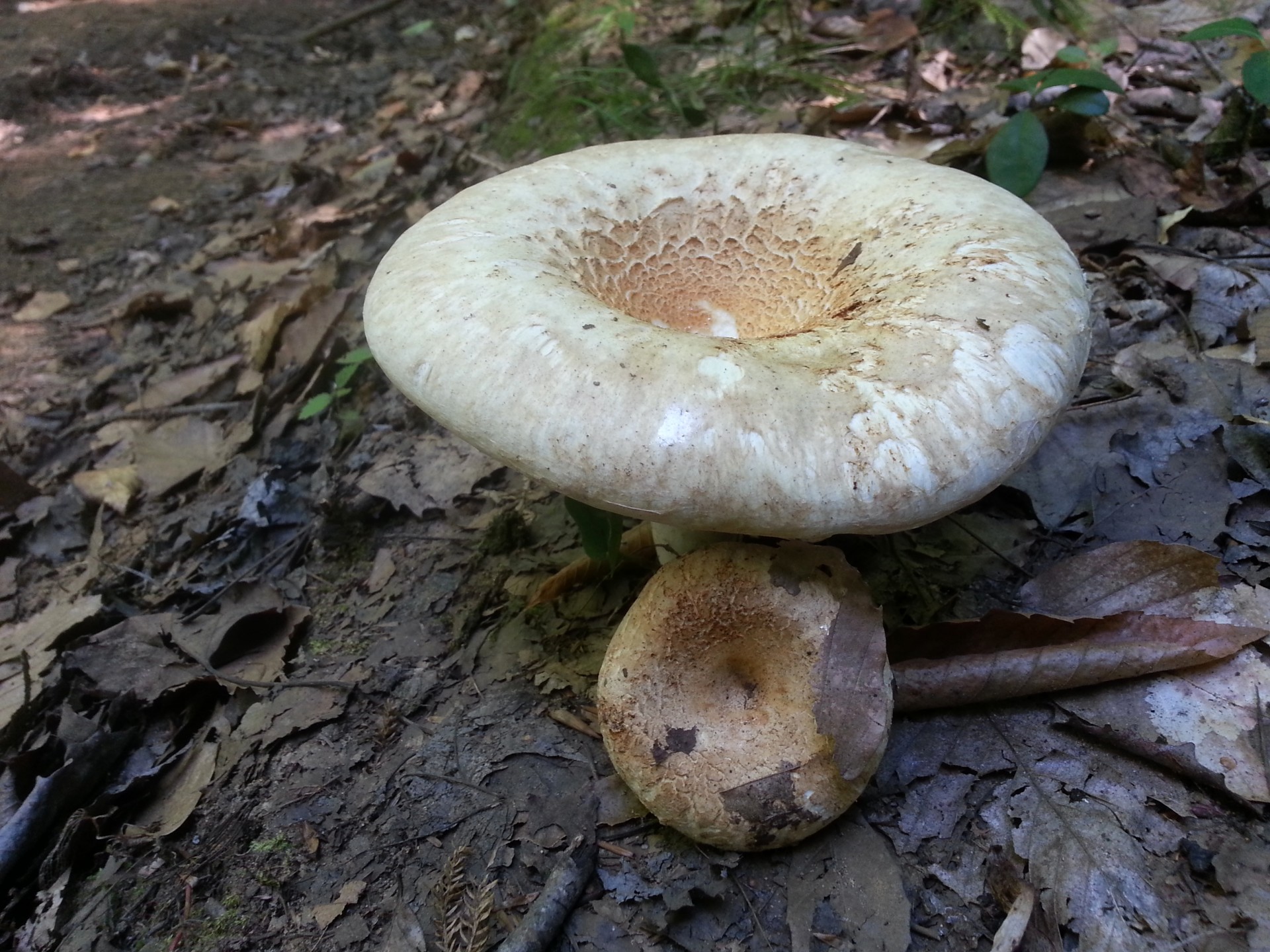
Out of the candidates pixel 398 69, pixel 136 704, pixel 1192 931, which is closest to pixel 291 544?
pixel 136 704

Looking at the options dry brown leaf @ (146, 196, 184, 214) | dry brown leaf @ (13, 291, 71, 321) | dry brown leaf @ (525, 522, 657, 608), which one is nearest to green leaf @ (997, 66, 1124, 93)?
dry brown leaf @ (525, 522, 657, 608)

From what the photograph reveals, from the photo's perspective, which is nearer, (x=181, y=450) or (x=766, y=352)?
(x=766, y=352)

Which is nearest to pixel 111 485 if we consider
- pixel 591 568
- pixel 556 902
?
pixel 591 568

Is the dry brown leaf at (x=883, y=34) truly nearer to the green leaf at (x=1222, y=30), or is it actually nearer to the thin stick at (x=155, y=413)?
the green leaf at (x=1222, y=30)

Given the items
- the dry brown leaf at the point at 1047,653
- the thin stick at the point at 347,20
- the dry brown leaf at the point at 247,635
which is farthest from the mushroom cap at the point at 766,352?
the thin stick at the point at 347,20

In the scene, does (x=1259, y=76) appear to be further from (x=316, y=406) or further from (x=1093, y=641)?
(x=316, y=406)

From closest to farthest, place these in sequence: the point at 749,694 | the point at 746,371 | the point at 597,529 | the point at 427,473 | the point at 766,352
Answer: the point at 746,371 < the point at 766,352 < the point at 749,694 < the point at 597,529 < the point at 427,473
